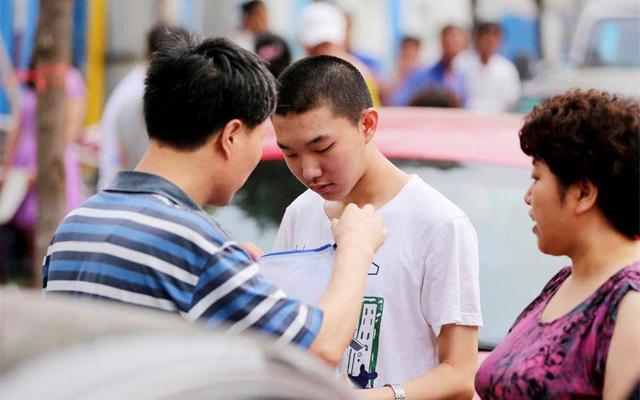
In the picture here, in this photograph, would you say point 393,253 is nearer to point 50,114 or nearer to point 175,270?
point 175,270

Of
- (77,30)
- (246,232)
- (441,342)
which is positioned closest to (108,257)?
(441,342)

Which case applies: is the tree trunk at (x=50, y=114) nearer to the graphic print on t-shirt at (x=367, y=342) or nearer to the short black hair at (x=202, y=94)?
the graphic print on t-shirt at (x=367, y=342)

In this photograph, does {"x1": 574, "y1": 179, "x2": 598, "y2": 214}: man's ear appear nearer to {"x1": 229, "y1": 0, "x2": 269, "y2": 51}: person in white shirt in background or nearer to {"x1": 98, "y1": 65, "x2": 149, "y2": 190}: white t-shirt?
{"x1": 98, "y1": 65, "x2": 149, "y2": 190}: white t-shirt

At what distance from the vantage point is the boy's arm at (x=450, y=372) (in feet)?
11.6

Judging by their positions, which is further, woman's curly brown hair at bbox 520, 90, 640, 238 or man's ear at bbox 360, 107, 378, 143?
man's ear at bbox 360, 107, 378, 143

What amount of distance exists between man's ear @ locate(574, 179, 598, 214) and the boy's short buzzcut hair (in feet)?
2.56

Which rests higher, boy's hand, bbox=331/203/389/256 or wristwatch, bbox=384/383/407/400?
boy's hand, bbox=331/203/389/256

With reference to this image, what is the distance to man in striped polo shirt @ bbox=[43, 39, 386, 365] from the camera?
2932mm

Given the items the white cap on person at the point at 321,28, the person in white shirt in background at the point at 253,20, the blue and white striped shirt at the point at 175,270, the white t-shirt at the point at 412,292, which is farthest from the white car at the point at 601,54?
the blue and white striped shirt at the point at 175,270

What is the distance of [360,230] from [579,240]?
504 millimetres

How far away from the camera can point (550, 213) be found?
11.0ft

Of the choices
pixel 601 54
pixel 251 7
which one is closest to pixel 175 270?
pixel 251 7

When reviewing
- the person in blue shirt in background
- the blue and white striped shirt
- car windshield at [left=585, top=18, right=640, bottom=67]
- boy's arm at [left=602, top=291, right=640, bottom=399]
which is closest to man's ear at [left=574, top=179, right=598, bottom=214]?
boy's arm at [left=602, top=291, right=640, bottom=399]

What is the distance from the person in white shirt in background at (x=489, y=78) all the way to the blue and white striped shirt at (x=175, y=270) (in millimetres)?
9961
